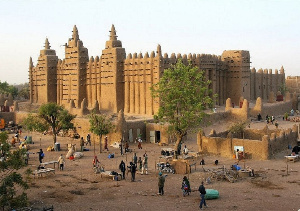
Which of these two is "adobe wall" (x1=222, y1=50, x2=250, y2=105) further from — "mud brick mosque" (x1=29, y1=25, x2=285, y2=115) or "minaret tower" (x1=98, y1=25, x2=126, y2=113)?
"minaret tower" (x1=98, y1=25, x2=126, y2=113)

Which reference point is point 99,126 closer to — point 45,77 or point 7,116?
point 7,116

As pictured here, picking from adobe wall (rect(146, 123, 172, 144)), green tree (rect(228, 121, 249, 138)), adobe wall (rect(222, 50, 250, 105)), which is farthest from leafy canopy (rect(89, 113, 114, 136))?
adobe wall (rect(222, 50, 250, 105))

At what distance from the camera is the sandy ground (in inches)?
690

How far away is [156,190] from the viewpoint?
2011 centimetres

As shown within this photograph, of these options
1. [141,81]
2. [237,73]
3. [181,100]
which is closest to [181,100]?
[181,100]

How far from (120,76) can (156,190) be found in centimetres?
2960

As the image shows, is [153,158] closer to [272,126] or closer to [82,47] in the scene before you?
[272,126]

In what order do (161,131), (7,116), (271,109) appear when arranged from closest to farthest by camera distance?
(161,131) < (271,109) < (7,116)

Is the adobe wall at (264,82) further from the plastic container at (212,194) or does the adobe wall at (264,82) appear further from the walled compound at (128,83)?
the plastic container at (212,194)

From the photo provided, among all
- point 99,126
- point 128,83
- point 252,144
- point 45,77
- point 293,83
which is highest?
point 293,83

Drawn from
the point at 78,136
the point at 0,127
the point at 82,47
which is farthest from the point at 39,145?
the point at 82,47

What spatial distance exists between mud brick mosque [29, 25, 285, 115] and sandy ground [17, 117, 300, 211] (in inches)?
782

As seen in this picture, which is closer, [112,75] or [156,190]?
[156,190]

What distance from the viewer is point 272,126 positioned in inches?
1650
